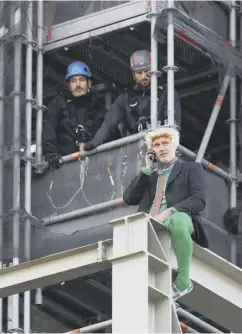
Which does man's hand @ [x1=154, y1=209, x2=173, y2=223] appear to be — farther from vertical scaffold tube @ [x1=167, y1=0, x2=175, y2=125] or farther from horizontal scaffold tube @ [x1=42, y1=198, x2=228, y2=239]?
horizontal scaffold tube @ [x1=42, y1=198, x2=228, y2=239]

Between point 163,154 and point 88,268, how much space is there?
61.9 inches

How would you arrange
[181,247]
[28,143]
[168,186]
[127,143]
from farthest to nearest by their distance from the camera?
[28,143] < [127,143] < [168,186] < [181,247]

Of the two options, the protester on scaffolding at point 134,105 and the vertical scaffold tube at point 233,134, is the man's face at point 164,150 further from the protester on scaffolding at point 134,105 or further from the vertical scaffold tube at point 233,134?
the vertical scaffold tube at point 233,134

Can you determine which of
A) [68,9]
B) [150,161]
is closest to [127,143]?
[68,9]

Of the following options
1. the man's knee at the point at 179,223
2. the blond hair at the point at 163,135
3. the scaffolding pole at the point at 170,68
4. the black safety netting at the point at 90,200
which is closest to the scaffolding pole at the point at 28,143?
the black safety netting at the point at 90,200

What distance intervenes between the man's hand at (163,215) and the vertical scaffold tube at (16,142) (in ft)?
17.4

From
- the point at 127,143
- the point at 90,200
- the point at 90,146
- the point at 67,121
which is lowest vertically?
the point at 90,200

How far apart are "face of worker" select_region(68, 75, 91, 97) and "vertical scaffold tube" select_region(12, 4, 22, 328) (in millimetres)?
741

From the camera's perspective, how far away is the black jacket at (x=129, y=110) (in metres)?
30.3

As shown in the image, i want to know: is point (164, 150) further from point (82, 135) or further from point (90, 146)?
point (82, 135)

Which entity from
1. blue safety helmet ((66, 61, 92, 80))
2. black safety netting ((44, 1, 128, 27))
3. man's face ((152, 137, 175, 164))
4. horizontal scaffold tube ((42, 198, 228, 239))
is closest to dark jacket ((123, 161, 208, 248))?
man's face ((152, 137, 175, 164))

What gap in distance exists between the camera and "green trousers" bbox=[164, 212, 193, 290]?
24.7m

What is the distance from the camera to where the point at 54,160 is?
3080 cm

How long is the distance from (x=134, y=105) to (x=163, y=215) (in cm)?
555
